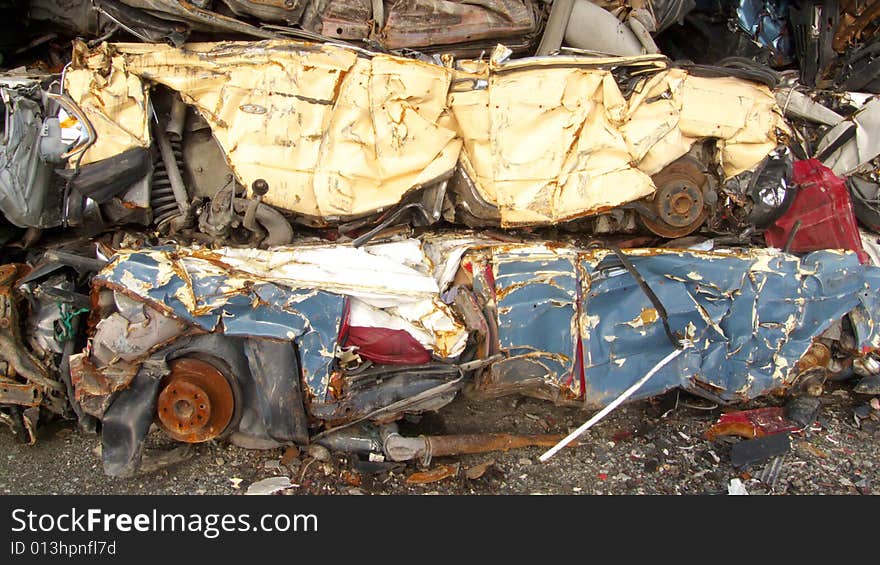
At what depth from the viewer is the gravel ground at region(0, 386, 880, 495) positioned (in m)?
3.45

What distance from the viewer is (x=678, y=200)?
3.85 metres

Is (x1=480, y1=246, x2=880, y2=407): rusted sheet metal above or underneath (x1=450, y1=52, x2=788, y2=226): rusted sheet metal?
underneath

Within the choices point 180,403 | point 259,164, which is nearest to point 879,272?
point 259,164

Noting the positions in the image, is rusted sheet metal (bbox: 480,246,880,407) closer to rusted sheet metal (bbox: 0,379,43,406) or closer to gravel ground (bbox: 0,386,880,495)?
gravel ground (bbox: 0,386,880,495)

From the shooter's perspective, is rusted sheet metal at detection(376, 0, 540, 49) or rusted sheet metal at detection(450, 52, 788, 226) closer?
rusted sheet metal at detection(450, 52, 788, 226)

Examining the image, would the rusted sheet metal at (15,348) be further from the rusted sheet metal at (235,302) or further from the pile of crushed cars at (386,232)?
the rusted sheet metal at (235,302)

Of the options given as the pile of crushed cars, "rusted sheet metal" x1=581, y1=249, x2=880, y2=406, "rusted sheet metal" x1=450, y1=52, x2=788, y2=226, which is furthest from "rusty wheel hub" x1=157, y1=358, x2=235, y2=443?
"rusted sheet metal" x1=581, y1=249, x2=880, y2=406

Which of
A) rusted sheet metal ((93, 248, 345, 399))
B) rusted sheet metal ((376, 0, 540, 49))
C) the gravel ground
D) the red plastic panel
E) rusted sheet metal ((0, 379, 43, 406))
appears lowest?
the gravel ground

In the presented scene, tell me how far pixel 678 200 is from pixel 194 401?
2884 millimetres

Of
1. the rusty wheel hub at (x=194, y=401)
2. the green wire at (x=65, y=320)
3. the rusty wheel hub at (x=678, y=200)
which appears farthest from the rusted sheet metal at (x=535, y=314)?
the green wire at (x=65, y=320)

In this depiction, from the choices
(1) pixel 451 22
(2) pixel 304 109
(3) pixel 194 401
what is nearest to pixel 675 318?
(1) pixel 451 22

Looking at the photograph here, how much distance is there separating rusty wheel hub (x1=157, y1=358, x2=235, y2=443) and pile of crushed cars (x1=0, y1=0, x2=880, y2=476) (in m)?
0.01

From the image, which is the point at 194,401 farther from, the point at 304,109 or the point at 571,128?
the point at 571,128

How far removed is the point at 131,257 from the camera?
324 centimetres
